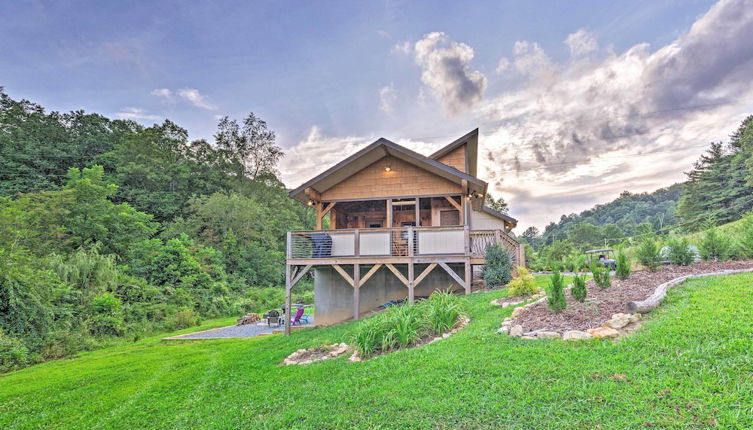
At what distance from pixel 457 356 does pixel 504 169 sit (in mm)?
25288

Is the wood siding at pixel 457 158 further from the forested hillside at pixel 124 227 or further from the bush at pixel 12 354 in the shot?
the bush at pixel 12 354

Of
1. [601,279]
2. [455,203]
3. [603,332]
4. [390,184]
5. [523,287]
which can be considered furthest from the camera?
[390,184]

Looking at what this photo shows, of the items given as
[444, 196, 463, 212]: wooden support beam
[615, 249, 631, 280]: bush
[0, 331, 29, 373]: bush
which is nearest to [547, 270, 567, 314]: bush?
[615, 249, 631, 280]: bush

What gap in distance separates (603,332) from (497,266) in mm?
→ 6149

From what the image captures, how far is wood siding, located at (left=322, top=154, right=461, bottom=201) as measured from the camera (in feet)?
42.1

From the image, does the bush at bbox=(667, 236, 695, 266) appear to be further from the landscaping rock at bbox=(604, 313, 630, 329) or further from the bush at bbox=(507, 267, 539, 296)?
the landscaping rock at bbox=(604, 313, 630, 329)

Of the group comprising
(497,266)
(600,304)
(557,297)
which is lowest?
(600,304)

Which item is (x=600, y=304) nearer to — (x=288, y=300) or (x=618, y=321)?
(x=618, y=321)

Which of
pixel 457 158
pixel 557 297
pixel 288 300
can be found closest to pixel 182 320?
pixel 288 300

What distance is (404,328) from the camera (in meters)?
6.64

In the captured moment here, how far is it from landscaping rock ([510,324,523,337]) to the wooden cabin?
201 inches


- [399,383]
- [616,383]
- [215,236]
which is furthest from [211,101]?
[616,383]

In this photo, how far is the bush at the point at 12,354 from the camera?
29.7ft

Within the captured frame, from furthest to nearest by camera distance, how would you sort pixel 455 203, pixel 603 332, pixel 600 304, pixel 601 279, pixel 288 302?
pixel 455 203 → pixel 288 302 → pixel 601 279 → pixel 600 304 → pixel 603 332
